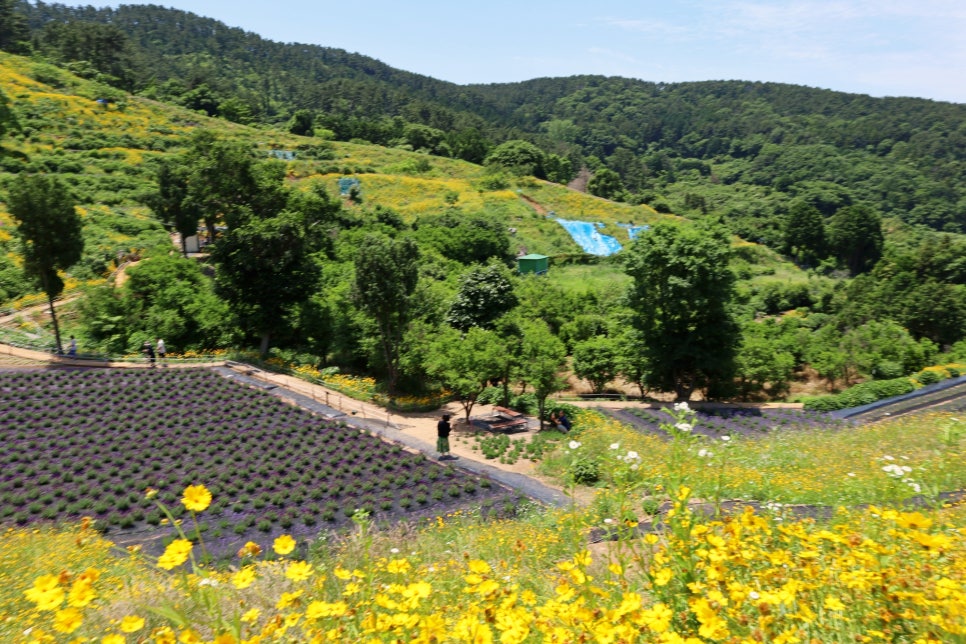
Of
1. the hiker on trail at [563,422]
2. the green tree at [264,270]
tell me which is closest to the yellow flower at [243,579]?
the hiker on trail at [563,422]

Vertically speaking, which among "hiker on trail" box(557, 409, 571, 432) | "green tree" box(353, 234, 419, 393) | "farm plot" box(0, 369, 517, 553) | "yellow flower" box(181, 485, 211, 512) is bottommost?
"hiker on trail" box(557, 409, 571, 432)

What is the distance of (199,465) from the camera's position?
12.8 metres

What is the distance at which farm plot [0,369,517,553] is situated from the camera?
10.8 metres

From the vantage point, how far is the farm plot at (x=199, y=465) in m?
10.8

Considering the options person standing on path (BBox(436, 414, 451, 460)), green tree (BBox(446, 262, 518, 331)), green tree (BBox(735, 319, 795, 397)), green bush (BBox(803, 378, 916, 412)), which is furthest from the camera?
green tree (BBox(446, 262, 518, 331))

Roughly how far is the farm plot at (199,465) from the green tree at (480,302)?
9165 mm

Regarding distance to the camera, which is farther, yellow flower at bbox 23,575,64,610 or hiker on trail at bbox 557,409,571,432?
hiker on trail at bbox 557,409,571,432

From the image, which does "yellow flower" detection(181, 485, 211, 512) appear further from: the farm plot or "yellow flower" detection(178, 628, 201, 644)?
the farm plot

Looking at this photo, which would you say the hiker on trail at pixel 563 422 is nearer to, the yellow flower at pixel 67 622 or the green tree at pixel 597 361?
the green tree at pixel 597 361

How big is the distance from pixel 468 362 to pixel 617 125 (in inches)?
7069

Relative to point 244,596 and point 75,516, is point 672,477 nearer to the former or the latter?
point 244,596

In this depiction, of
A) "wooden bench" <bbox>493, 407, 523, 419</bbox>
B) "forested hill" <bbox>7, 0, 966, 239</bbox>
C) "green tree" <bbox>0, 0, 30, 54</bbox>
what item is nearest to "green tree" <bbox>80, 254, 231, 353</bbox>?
"wooden bench" <bbox>493, 407, 523, 419</bbox>

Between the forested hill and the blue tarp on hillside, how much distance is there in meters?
23.7

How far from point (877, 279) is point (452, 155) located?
6015cm
